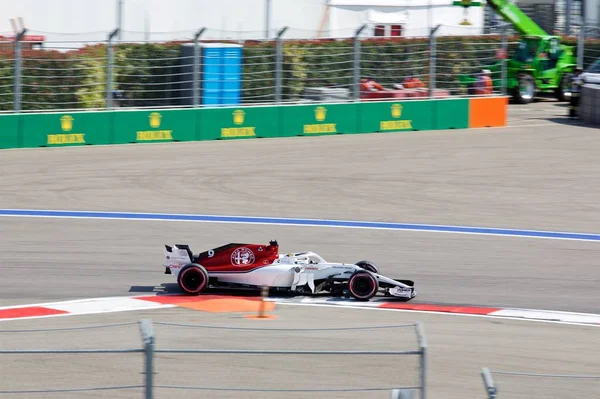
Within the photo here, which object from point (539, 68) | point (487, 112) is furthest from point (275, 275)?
point (539, 68)

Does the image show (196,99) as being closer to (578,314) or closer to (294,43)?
(294,43)

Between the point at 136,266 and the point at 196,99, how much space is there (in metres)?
11.0

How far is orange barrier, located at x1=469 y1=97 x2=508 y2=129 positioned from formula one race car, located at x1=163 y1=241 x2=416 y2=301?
15.5 meters

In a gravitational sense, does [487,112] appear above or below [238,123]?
above

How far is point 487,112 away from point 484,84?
735mm

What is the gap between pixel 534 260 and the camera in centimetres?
1380

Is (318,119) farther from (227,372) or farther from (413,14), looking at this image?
(227,372)

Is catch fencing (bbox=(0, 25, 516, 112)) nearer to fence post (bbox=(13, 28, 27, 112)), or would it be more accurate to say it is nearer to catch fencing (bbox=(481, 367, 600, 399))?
fence post (bbox=(13, 28, 27, 112))

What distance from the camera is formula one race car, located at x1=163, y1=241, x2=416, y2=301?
11.3 m

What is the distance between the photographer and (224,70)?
80.5 feet

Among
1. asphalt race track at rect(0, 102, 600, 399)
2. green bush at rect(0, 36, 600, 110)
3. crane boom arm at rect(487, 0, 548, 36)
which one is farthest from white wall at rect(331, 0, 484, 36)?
asphalt race track at rect(0, 102, 600, 399)

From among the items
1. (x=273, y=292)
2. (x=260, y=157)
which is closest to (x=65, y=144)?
(x=260, y=157)

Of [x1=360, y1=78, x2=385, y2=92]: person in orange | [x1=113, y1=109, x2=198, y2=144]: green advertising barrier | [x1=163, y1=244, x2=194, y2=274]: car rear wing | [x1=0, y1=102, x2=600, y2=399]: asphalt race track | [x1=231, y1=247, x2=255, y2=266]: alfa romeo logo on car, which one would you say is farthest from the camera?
[x1=360, y1=78, x2=385, y2=92]: person in orange

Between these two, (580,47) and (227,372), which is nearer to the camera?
(227,372)
